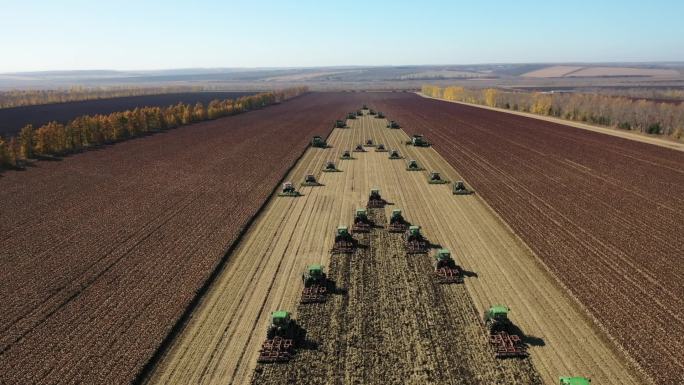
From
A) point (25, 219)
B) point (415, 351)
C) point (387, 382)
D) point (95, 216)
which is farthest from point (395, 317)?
point (25, 219)

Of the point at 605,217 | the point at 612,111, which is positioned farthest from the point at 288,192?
the point at 612,111

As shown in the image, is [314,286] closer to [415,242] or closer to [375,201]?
[415,242]

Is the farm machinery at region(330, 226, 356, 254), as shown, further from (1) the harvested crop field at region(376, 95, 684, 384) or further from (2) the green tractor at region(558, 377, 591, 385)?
(2) the green tractor at region(558, 377, 591, 385)

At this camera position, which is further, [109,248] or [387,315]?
[109,248]

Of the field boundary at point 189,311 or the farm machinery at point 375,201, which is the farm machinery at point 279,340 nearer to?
the field boundary at point 189,311

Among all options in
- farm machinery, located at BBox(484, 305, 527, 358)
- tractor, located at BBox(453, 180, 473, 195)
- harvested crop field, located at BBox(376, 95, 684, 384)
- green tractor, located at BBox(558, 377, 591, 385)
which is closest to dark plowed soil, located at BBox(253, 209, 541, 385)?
farm machinery, located at BBox(484, 305, 527, 358)

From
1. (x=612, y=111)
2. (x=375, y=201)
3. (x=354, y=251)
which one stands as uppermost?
(x=612, y=111)
